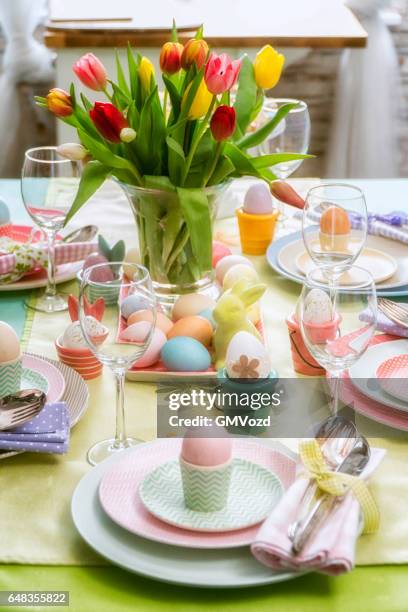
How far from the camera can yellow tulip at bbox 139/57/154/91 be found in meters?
1.29

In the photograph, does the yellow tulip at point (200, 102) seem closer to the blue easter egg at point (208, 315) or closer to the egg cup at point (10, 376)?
the blue easter egg at point (208, 315)

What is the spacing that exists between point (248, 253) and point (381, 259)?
222 millimetres

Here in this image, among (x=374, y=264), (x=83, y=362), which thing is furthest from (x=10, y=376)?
(x=374, y=264)

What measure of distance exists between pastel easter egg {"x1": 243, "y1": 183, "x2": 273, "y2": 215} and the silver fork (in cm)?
34

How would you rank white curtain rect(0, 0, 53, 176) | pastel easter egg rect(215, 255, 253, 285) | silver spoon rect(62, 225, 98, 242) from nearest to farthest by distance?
pastel easter egg rect(215, 255, 253, 285), silver spoon rect(62, 225, 98, 242), white curtain rect(0, 0, 53, 176)

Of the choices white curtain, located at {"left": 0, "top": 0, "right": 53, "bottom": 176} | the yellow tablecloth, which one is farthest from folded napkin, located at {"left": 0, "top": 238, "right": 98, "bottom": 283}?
white curtain, located at {"left": 0, "top": 0, "right": 53, "bottom": 176}

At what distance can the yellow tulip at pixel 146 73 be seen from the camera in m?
1.29

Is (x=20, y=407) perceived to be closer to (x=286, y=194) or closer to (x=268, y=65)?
(x=286, y=194)

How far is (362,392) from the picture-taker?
3.73 ft

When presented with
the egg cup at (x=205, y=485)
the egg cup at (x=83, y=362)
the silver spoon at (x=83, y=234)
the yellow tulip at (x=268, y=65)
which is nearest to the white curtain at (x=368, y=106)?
the silver spoon at (x=83, y=234)

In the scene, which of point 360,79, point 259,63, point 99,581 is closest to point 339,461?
point 99,581

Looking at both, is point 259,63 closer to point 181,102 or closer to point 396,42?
point 181,102

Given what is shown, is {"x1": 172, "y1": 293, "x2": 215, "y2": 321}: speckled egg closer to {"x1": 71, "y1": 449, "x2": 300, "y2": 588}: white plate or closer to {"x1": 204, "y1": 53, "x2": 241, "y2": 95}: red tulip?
{"x1": 204, "y1": 53, "x2": 241, "y2": 95}: red tulip

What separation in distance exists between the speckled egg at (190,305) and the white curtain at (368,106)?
7.14ft
